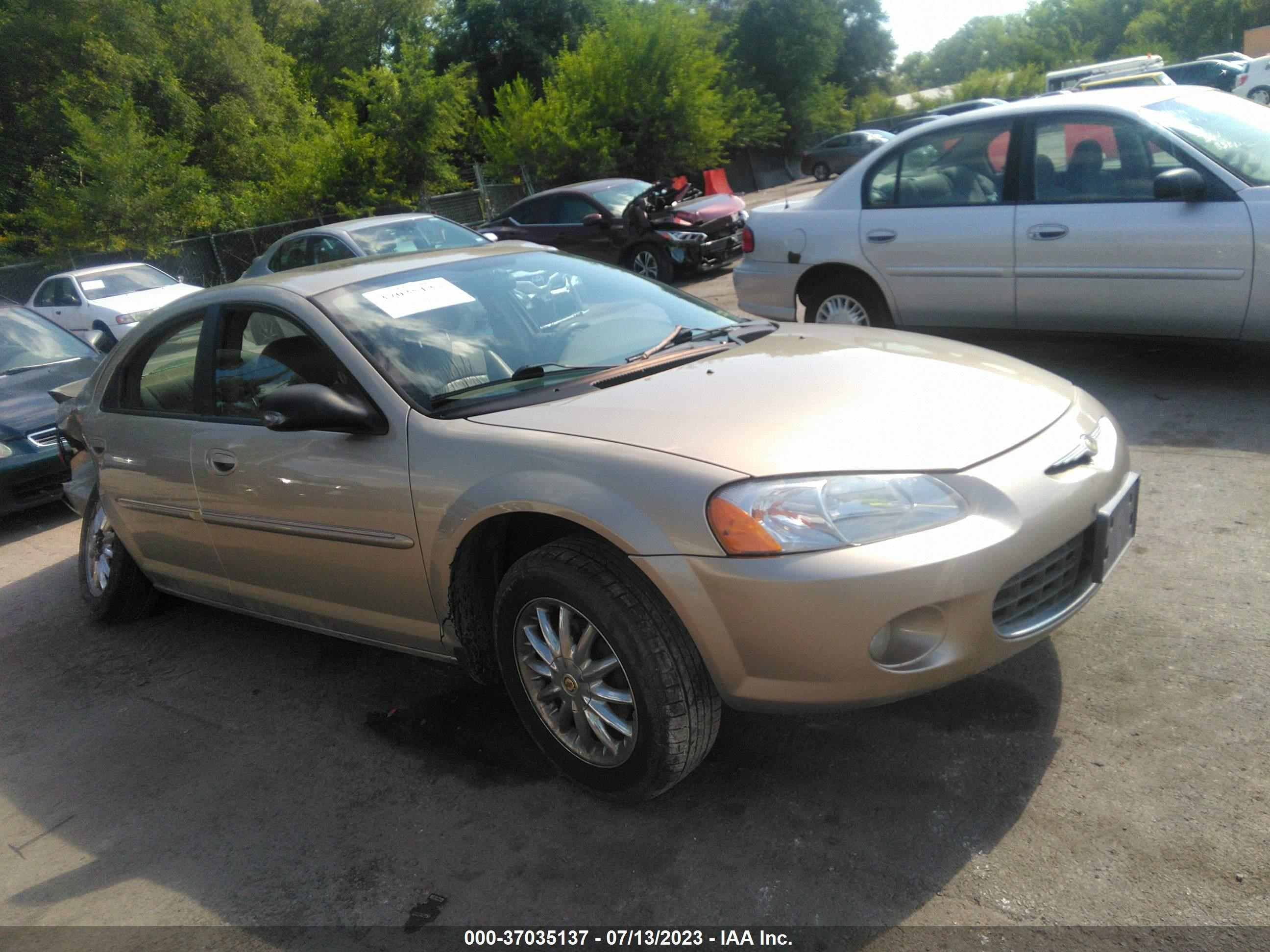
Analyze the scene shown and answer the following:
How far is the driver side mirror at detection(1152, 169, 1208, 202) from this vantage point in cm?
523

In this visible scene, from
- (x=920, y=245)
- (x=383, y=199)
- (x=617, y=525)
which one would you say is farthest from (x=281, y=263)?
(x=383, y=199)

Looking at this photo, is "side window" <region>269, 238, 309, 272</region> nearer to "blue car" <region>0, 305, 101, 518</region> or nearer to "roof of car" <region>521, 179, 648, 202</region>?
"blue car" <region>0, 305, 101, 518</region>

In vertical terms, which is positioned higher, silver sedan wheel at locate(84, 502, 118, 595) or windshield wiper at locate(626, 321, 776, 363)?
windshield wiper at locate(626, 321, 776, 363)

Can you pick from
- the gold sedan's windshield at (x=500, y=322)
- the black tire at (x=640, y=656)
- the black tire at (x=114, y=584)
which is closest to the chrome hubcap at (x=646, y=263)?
the black tire at (x=114, y=584)

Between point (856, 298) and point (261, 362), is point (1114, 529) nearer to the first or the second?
point (261, 362)

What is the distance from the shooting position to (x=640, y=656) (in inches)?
104

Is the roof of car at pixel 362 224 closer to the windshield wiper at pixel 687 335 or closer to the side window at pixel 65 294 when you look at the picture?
the side window at pixel 65 294

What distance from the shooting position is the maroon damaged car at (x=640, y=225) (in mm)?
13227

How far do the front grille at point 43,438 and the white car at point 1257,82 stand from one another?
25.4 meters

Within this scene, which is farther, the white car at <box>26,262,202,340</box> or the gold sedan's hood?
the white car at <box>26,262,202,340</box>

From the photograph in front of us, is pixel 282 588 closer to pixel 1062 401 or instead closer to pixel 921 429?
pixel 921 429

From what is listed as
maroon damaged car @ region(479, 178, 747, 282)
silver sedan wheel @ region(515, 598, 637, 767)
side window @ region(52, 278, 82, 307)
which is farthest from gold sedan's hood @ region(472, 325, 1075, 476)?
side window @ region(52, 278, 82, 307)

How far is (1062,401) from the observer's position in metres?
3.19

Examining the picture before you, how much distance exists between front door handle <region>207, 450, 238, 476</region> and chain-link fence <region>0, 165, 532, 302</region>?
1882cm
